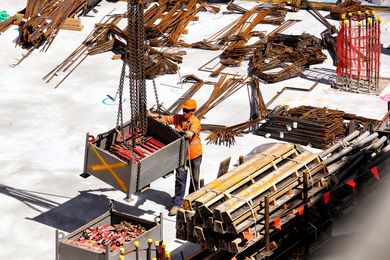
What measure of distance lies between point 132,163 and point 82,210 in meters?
2.64

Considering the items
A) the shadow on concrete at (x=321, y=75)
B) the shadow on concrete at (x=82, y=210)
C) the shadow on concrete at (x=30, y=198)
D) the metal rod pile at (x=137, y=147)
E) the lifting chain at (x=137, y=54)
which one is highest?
the lifting chain at (x=137, y=54)

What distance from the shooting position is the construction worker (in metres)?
16.3

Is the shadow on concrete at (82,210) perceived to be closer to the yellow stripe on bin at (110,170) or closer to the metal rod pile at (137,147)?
the metal rod pile at (137,147)

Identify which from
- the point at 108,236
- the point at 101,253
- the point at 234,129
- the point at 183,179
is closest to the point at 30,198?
the point at 183,179

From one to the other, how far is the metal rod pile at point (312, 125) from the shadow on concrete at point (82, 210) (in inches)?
140

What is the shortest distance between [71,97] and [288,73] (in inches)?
214

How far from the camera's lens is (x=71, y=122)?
835 inches

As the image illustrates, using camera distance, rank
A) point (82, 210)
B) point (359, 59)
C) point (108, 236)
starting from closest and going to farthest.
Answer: point (108, 236)
point (82, 210)
point (359, 59)

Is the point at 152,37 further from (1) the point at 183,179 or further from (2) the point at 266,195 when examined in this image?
(2) the point at 266,195

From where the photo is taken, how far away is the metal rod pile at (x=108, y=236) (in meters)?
14.5

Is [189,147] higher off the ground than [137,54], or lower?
lower

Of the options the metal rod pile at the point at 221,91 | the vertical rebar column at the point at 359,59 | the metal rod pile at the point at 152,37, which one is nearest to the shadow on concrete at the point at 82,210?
the metal rod pile at the point at 221,91

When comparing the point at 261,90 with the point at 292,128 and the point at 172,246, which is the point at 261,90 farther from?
the point at 172,246

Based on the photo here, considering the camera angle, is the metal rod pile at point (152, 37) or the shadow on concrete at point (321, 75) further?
the metal rod pile at point (152, 37)
